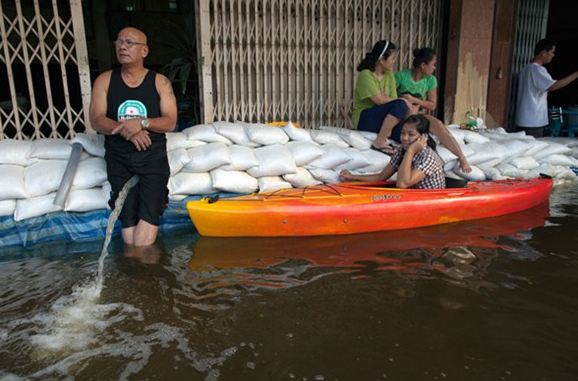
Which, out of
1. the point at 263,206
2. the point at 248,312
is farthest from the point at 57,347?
the point at 263,206

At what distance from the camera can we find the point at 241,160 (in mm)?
3789

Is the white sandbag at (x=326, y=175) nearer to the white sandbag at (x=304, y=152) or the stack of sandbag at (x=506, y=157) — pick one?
the white sandbag at (x=304, y=152)

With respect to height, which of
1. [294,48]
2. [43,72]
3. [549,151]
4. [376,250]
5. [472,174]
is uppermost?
[294,48]

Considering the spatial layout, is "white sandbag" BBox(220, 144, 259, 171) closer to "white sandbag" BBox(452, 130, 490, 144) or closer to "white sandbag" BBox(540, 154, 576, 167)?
"white sandbag" BBox(452, 130, 490, 144)

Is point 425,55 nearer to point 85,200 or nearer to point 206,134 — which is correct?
point 206,134

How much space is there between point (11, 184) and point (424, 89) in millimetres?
3804

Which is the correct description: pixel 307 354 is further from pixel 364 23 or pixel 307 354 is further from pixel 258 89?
pixel 364 23

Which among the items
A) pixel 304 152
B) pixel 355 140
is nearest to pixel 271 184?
pixel 304 152

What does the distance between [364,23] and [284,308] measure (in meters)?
3.95

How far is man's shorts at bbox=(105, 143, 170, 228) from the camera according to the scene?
3.20 meters

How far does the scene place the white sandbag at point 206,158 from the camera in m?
3.66

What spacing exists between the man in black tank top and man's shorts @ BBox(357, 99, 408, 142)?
2044mm

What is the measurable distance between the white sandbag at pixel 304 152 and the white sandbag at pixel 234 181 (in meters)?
0.42

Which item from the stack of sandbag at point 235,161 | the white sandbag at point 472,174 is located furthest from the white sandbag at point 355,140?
the white sandbag at point 472,174
